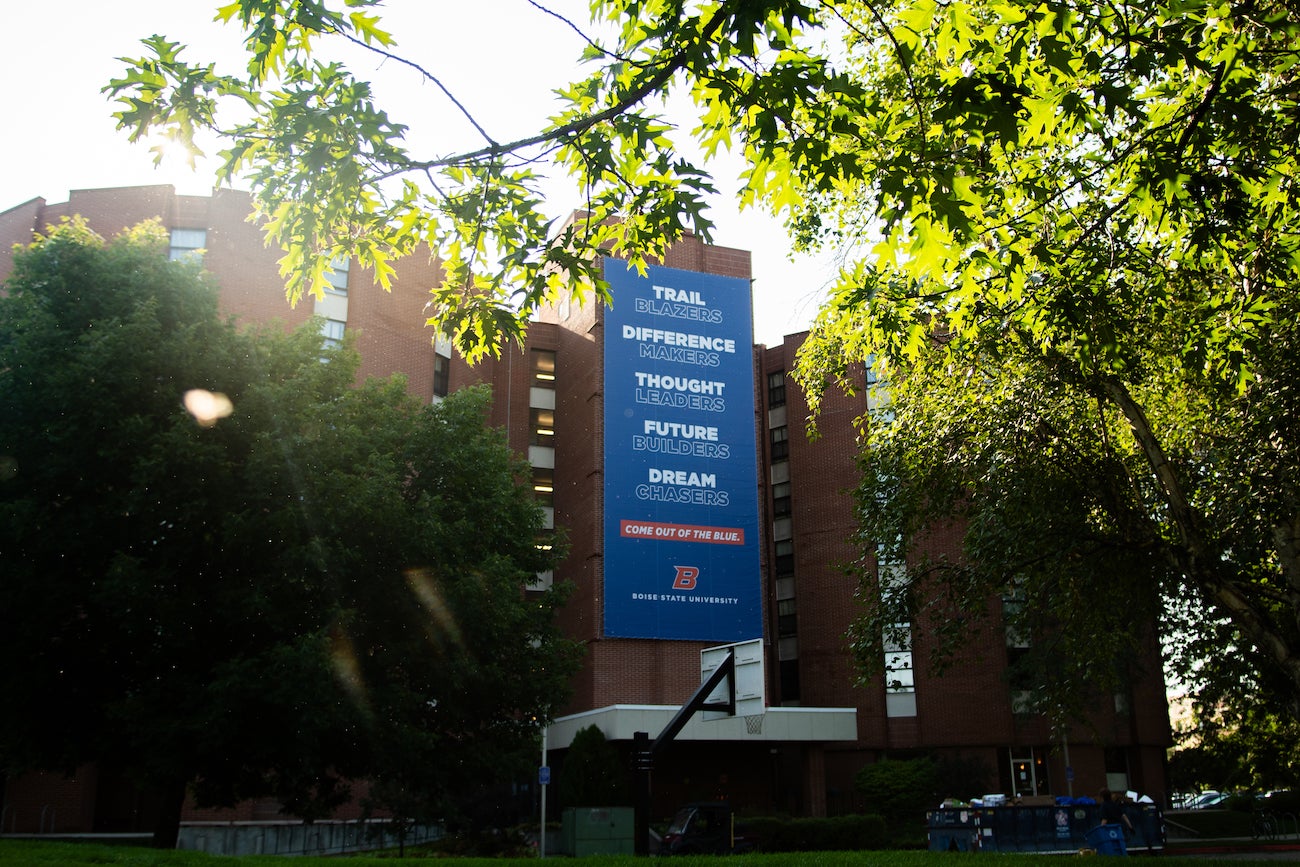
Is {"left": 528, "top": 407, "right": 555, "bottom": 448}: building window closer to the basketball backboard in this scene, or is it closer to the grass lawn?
the basketball backboard

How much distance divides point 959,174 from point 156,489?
14362 mm

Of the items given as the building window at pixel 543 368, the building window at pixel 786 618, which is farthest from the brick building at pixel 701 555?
the building window at pixel 543 368

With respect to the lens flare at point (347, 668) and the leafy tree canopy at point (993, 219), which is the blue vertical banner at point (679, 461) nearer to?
the lens flare at point (347, 668)

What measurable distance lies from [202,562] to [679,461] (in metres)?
27.1

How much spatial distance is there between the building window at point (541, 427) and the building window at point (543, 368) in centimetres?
131

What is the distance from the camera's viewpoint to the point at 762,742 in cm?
4281

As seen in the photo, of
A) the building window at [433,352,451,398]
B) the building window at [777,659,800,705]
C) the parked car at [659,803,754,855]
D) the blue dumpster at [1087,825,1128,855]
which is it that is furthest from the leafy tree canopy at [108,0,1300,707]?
the building window at [777,659,800,705]

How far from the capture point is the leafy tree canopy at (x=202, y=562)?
1612cm

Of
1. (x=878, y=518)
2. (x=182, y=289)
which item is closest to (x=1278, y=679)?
(x=878, y=518)

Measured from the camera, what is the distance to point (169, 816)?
57.4 feet

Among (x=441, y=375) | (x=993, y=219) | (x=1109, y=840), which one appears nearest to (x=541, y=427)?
(x=441, y=375)

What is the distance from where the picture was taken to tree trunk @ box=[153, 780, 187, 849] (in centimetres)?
1714

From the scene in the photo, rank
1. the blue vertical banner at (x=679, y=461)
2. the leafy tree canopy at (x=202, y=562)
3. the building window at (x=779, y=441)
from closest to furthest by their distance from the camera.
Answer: the leafy tree canopy at (x=202, y=562)
the blue vertical banner at (x=679, y=461)
the building window at (x=779, y=441)

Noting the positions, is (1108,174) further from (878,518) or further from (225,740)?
(225,740)
